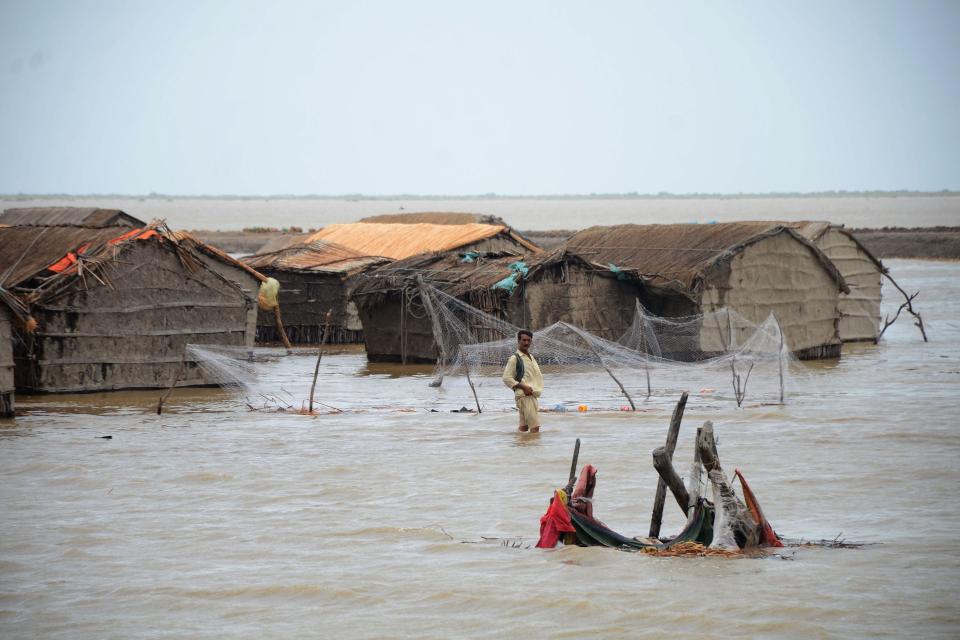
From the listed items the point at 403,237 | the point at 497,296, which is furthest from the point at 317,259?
the point at 497,296

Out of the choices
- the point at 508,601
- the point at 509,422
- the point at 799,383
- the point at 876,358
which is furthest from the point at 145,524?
the point at 876,358

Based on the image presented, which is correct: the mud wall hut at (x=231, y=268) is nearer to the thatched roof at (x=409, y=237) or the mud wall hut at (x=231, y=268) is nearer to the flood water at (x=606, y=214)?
the thatched roof at (x=409, y=237)

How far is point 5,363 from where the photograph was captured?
1217cm

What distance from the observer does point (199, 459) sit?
10578 millimetres

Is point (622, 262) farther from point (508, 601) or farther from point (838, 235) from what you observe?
point (508, 601)

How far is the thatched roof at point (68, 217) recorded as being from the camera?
849 inches

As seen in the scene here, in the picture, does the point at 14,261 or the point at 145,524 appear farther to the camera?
the point at 14,261

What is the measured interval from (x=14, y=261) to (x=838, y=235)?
12.5 m

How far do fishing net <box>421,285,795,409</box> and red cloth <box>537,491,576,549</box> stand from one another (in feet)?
17.0

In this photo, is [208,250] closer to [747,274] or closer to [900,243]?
[747,274]

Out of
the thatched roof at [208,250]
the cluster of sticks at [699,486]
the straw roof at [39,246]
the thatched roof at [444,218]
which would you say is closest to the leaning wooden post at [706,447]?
the cluster of sticks at [699,486]

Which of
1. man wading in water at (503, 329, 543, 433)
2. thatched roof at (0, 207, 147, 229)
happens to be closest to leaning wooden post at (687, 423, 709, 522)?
man wading in water at (503, 329, 543, 433)

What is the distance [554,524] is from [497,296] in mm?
9870

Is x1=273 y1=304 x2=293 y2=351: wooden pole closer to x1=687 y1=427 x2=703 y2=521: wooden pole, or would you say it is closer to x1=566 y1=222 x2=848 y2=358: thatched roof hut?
x1=566 y1=222 x2=848 y2=358: thatched roof hut
